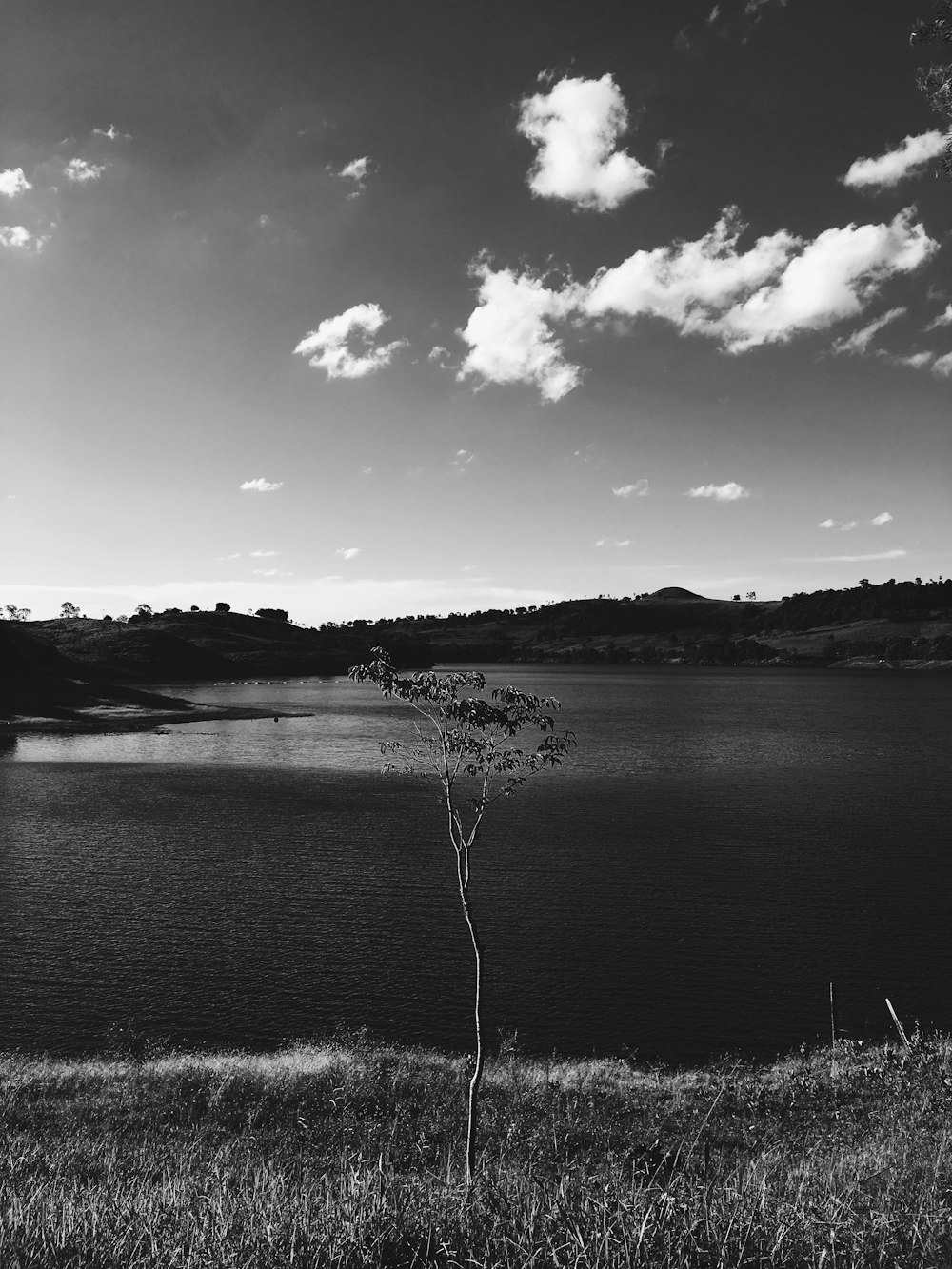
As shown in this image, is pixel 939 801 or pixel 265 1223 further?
pixel 939 801

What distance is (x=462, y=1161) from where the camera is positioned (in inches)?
784

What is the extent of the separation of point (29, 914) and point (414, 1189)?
3960 centimetres

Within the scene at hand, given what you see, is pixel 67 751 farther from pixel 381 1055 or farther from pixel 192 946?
pixel 381 1055

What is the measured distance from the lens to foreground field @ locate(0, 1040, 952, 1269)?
9430mm

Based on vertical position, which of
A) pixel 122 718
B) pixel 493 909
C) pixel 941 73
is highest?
pixel 941 73

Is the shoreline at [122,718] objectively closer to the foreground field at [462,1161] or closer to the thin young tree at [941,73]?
the foreground field at [462,1161]

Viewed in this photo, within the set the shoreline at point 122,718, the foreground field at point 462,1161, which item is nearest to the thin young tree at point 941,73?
the foreground field at point 462,1161

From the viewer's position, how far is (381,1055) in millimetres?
27125

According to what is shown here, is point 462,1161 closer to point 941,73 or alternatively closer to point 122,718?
point 941,73

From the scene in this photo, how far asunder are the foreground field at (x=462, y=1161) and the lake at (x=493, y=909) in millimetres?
4786

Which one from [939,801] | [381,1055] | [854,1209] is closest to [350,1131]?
[381,1055]

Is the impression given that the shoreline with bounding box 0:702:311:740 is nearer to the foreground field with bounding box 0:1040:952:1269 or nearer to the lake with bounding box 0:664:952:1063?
the lake with bounding box 0:664:952:1063

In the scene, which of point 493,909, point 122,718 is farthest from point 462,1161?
Result: point 122,718

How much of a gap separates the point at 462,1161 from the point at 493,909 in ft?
81.6
